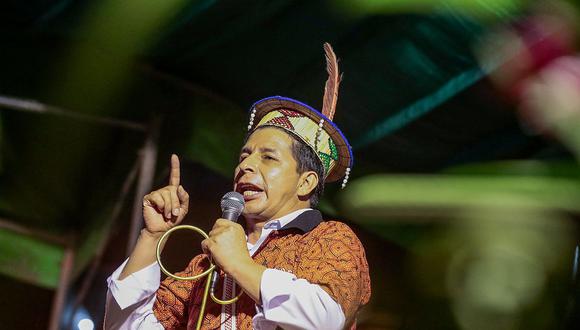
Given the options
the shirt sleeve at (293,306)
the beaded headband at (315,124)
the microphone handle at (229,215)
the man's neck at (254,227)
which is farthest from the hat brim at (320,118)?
the shirt sleeve at (293,306)

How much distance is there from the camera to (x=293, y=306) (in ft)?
5.67

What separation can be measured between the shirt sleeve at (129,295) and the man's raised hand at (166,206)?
0.37 ft

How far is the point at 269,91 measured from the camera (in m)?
4.46

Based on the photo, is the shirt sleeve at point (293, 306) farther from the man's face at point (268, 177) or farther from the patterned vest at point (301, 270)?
the man's face at point (268, 177)

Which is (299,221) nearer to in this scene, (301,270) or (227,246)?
(301,270)

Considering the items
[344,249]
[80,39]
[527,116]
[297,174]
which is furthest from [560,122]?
[80,39]

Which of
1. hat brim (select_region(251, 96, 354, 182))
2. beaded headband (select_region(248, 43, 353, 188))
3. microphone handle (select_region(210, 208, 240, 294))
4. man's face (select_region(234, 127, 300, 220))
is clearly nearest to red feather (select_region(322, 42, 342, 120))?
beaded headband (select_region(248, 43, 353, 188))

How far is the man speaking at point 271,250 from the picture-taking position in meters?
1.75

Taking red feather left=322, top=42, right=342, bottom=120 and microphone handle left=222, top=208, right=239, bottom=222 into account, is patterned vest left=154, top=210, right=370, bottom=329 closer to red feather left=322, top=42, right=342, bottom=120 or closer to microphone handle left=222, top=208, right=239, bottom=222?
microphone handle left=222, top=208, right=239, bottom=222

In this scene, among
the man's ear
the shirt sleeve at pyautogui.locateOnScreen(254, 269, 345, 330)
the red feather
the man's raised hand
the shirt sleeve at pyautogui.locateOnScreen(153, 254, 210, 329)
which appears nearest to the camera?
the shirt sleeve at pyautogui.locateOnScreen(254, 269, 345, 330)

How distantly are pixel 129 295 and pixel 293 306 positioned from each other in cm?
56

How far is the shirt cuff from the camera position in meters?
2.09

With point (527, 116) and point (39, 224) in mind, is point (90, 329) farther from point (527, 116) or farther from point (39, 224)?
point (39, 224)

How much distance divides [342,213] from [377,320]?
65cm
